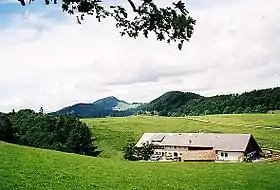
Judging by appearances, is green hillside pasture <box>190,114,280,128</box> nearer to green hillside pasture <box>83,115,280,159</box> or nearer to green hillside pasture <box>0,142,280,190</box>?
green hillside pasture <box>83,115,280,159</box>

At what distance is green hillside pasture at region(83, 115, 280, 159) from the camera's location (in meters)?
111

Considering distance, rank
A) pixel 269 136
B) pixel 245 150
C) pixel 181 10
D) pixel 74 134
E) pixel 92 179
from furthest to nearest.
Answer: pixel 269 136 < pixel 74 134 < pixel 245 150 < pixel 92 179 < pixel 181 10

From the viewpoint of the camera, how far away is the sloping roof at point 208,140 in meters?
94.3

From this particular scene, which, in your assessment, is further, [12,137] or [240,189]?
[12,137]

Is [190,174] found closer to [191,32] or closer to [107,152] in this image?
[191,32]

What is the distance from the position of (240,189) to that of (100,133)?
94537mm

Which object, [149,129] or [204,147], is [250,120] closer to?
[149,129]

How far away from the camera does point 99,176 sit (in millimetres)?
34594

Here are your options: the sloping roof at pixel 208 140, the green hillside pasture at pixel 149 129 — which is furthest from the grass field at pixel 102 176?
the green hillside pasture at pixel 149 129

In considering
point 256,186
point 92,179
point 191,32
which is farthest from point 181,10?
point 256,186

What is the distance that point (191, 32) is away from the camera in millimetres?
14195

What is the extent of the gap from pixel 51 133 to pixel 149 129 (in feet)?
135

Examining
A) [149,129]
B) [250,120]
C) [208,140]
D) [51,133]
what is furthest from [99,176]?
[250,120]

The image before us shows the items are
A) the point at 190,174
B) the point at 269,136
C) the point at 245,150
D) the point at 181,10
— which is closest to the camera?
the point at 181,10
